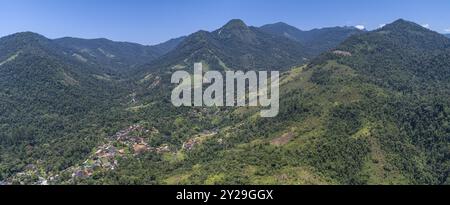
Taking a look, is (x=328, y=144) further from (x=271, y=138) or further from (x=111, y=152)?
(x=111, y=152)

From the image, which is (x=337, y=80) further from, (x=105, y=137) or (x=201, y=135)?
(x=105, y=137)

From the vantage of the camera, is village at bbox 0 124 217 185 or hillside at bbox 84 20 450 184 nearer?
hillside at bbox 84 20 450 184

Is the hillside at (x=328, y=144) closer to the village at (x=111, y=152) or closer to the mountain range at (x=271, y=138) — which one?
the mountain range at (x=271, y=138)

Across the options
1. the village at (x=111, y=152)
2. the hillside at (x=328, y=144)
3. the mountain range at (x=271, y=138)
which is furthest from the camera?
the village at (x=111, y=152)

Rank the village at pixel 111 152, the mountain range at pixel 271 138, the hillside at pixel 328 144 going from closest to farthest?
the hillside at pixel 328 144, the mountain range at pixel 271 138, the village at pixel 111 152

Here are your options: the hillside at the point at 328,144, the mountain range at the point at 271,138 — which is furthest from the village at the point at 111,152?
the hillside at the point at 328,144

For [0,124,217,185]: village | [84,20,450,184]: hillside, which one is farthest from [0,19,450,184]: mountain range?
[0,124,217,185]: village

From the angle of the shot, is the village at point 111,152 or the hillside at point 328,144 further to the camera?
the village at point 111,152

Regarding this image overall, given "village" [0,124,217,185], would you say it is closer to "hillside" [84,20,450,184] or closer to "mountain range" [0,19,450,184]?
"mountain range" [0,19,450,184]

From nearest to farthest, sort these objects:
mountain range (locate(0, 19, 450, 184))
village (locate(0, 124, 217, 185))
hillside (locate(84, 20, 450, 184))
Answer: hillside (locate(84, 20, 450, 184)) → mountain range (locate(0, 19, 450, 184)) → village (locate(0, 124, 217, 185))

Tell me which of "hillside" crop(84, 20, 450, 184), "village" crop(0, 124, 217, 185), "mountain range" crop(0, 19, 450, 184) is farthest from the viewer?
"village" crop(0, 124, 217, 185)

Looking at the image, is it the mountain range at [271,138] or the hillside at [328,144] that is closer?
the hillside at [328,144]

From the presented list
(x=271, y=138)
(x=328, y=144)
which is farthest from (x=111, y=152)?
(x=328, y=144)
